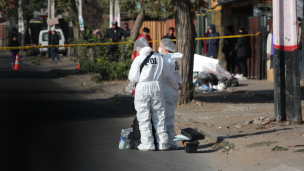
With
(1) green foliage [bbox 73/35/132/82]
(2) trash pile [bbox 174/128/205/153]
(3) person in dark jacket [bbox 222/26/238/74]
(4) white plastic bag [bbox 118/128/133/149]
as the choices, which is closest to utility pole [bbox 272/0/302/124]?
(2) trash pile [bbox 174/128/205/153]

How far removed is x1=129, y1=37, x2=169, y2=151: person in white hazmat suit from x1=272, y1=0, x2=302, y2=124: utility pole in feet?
8.11

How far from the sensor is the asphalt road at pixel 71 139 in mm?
5457

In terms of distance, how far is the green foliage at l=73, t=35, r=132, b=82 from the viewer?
47.1 feet

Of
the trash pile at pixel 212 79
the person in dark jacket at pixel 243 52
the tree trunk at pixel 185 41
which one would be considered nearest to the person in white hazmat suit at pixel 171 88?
the tree trunk at pixel 185 41

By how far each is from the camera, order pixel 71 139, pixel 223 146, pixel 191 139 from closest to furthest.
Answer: pixel 191 139 < pixel 223 146 < pixel 71 139

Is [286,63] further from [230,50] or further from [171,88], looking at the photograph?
[230,50]

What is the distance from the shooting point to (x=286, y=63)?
7.60 meters

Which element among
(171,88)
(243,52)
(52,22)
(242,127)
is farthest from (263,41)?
(52,22)

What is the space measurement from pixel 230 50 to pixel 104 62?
509cm

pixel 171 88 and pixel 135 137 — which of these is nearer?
pixel 135 137

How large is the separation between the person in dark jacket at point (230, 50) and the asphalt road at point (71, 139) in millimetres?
6262

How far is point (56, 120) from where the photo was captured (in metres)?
8.63

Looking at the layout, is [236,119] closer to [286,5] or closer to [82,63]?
[286,5]

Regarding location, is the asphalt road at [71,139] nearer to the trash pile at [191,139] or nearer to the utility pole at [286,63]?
the trash pile at [191,139]
